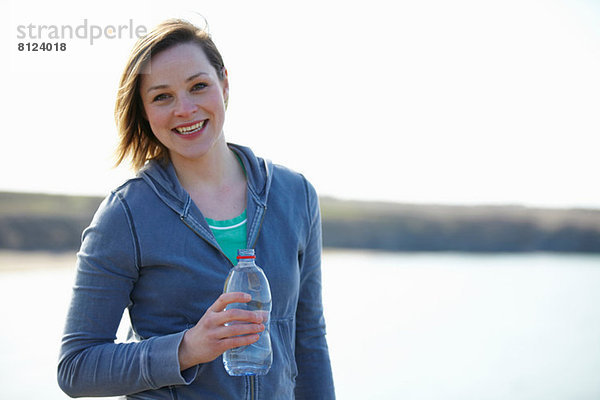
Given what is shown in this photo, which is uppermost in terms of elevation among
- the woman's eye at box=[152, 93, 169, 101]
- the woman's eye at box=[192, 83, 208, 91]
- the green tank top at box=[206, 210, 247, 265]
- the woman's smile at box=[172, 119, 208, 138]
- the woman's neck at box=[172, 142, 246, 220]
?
the woman's eye at box=[192, 83, 208, 91]

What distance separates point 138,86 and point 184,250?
387 millimetres

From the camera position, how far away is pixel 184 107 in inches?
52.5

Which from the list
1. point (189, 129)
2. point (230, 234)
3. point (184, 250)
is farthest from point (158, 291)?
point (189, 129)

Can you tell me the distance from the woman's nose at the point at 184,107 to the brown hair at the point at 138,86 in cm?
11

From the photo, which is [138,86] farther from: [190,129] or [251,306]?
[251,306]

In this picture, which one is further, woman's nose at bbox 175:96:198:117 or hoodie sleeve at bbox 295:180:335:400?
hoodie sleeve at bbox 295:180:335:400

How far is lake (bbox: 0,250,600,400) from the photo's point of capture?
13.2 feet

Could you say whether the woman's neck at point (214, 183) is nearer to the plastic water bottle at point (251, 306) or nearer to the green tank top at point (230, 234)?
the green tank top at point (230, 234)

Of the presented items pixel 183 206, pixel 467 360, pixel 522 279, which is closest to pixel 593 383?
pixel 467 360

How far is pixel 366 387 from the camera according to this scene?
3848 mm

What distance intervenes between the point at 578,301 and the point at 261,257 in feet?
17.7

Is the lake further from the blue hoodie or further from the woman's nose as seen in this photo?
the woman's nose

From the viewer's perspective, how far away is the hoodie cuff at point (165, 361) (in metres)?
1.21

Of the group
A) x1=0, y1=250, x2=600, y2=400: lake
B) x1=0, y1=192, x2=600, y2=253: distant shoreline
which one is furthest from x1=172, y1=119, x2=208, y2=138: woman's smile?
x1=0, y1=192, x2=600, y2=253: distant shoreline
